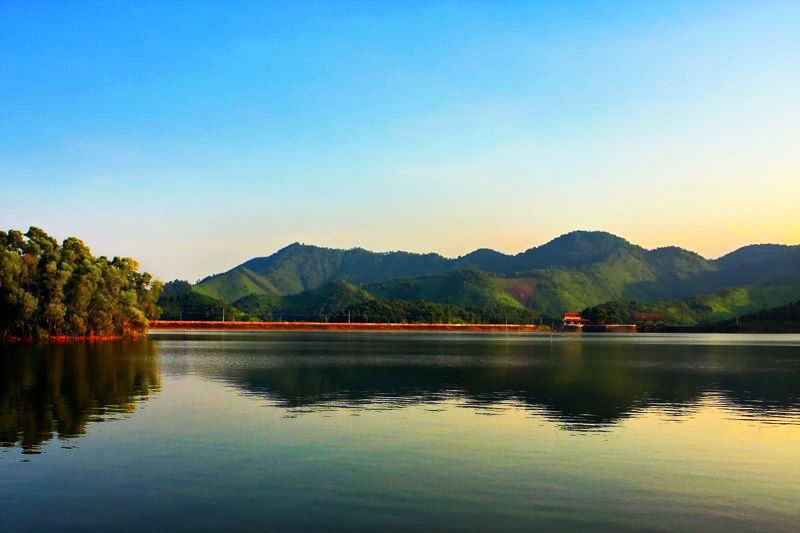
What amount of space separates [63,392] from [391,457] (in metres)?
39.3

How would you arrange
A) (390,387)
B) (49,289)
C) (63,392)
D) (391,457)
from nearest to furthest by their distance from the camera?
(391,457), (63,392), (390,387), (49,289)

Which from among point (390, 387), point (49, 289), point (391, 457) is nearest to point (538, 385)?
point (390, 387)

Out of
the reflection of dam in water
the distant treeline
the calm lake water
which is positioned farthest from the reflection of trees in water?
the distant treeline

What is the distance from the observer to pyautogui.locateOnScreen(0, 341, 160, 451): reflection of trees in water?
143 ft

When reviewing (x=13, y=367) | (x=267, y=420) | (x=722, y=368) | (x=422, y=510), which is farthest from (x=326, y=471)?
(x=722, y=368)

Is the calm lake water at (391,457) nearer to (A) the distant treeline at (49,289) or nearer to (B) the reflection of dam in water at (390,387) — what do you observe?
(B) the reflection of dam in water at (390,387)

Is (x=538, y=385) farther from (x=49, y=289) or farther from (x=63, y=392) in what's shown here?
(x=49, y=289)

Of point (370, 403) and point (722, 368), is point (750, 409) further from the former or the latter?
point (722, 368)

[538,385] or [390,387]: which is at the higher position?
[390,387]

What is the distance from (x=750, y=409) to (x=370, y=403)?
101ft

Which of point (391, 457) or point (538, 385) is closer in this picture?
point (391, 457)

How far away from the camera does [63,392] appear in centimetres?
6369

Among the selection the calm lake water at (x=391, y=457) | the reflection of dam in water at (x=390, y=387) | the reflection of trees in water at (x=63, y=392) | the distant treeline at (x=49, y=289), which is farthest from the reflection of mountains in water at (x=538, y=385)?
the distant treeline at (x=49, y=289)

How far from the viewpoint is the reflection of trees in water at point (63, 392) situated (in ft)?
143
